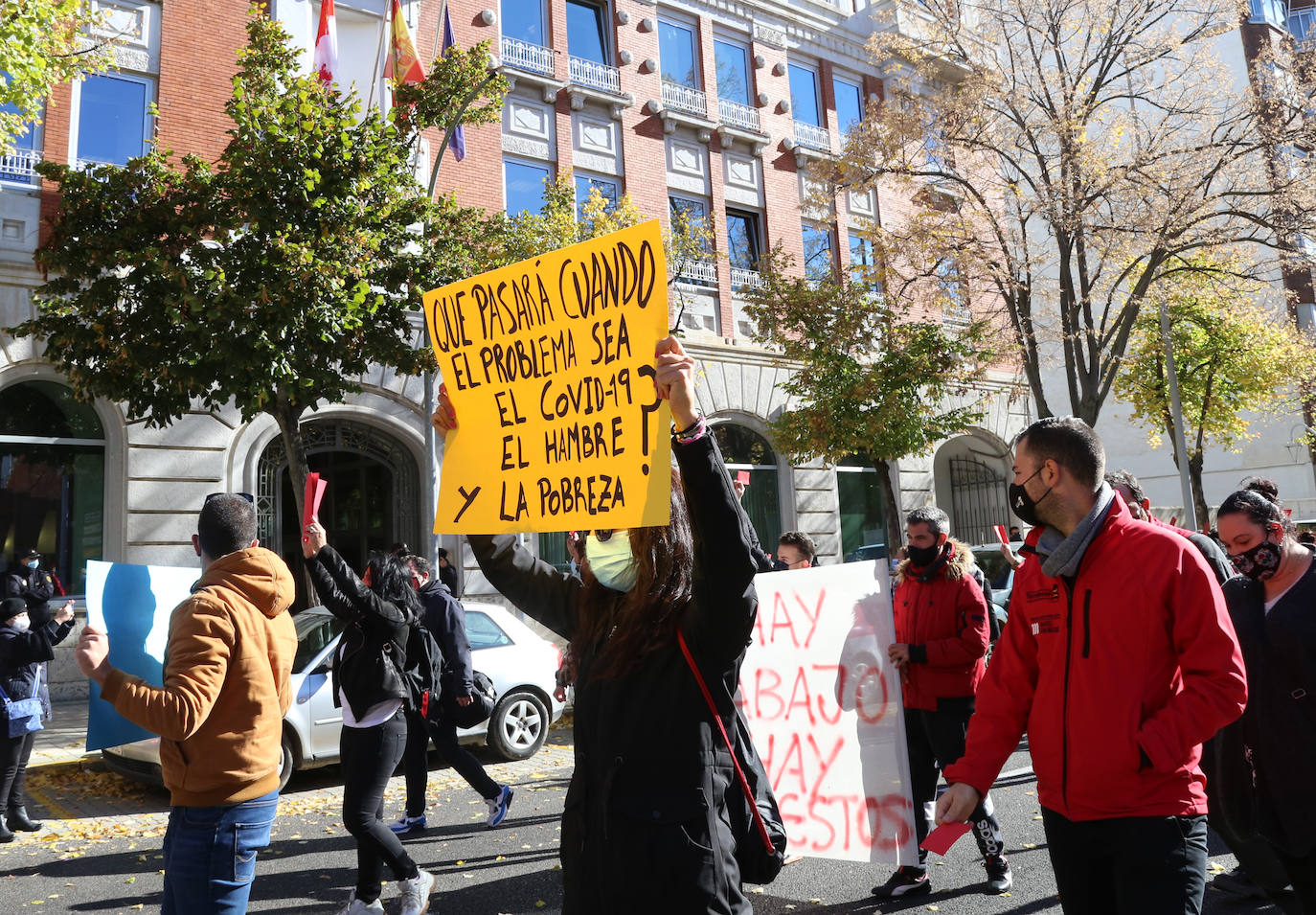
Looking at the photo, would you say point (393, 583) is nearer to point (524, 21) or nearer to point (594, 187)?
point (594, 187)

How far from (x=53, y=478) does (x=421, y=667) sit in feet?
35.8

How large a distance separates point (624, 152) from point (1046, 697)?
18.8 m

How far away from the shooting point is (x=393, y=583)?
5.83 meters

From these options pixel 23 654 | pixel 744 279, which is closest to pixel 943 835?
pixel 23 654

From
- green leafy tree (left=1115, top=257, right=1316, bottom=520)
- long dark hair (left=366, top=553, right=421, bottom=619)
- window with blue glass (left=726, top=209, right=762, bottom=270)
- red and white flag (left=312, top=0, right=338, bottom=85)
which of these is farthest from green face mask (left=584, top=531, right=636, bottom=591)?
green leafy tree (left=1115, top=257, right=1316, bottom=520)

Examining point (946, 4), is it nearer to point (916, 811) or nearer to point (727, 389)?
point (727, 389)

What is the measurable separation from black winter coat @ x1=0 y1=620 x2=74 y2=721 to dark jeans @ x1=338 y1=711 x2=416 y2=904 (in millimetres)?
2973

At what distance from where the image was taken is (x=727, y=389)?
2069 centimetres

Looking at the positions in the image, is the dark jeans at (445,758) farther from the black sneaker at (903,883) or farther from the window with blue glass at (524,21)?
the window with blue glass at (524,21)

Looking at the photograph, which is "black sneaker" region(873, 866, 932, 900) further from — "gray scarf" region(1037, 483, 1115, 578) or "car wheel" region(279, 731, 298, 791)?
"car wheel" region(279, 731, 298, 791)

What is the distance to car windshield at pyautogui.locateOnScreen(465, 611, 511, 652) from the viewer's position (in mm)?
9812

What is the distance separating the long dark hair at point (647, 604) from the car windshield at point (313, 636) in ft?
22.3

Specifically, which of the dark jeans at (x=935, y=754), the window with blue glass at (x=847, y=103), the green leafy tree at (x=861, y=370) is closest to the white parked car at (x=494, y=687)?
the dark jeans at (x=935, y=754)

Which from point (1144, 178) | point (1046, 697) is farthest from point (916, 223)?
point (1046, 697)
